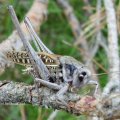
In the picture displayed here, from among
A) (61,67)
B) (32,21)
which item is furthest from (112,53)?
(32,21)

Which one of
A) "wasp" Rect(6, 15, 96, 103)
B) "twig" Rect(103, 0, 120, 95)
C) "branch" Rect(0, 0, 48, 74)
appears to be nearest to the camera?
Answer: "wasp" Rect(6, 15, 96, 103)

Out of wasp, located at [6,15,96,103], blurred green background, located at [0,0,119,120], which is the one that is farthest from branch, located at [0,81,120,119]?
blurred green background, located at [0,0,119,120]

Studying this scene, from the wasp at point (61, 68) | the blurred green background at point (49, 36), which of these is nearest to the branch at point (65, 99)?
the wasp at point (61, 68)

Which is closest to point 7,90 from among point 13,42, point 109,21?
point 13,42

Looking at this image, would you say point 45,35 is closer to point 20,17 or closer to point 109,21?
point 20,17

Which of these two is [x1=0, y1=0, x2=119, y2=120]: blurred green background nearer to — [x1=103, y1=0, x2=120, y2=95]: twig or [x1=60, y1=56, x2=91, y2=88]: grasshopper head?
[x1=103, y1=0, x2=120, y2=95]: twig

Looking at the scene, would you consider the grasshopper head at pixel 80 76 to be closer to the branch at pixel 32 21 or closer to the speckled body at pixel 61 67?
the speckled body at pixel 61 67

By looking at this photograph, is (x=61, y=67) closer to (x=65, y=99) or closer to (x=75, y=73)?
(x=75, y=73)

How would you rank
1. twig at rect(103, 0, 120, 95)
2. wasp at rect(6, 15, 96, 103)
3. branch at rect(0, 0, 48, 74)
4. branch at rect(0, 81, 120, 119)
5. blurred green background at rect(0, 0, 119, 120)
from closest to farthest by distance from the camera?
branch at rect(0, 81, 120, 119) < wasp at rect(6, 15, 96, 103) < twig at rect(103, 0, 120, 95) < branch at rect(0, 0, 48, 74) < blurred green background at rect(0, 0, 119, 120)

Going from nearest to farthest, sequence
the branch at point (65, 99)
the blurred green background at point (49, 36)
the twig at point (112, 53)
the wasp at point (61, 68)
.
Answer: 1. the branch at point (65, 99)
2. the wasp at point (61, 68)
3. the twig at point (112, 53)
4. the blurred green background at point (49, 36)
